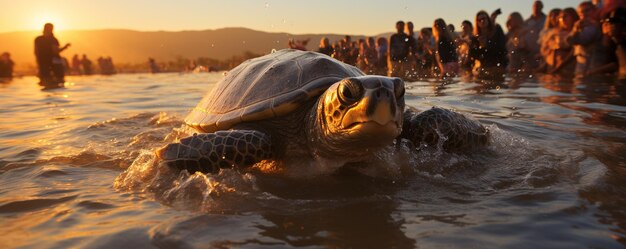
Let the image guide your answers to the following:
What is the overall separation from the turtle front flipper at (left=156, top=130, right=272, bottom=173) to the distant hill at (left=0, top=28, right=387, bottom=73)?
10049cm

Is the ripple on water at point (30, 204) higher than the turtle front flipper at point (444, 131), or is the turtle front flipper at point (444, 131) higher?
the turtle front flipper at point (444, 131)

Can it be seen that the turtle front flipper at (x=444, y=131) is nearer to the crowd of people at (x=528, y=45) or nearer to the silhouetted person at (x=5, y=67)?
the crowd of people at (x=528, y=45)

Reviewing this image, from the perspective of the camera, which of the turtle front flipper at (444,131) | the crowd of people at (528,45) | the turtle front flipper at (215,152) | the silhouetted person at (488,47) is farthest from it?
the silhouetted person at (488,47)

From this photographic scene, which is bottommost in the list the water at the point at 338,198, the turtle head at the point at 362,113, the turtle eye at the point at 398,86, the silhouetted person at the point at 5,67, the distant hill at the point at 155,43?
the water at the point at 338,198

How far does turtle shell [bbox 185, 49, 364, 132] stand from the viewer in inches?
137

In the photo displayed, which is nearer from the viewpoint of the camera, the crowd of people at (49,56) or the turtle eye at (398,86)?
the turtle eye at (398,86)

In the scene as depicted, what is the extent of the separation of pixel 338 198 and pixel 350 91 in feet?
1.96

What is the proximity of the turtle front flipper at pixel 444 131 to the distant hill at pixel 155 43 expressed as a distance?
328 feet

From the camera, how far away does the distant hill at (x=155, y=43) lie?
11425cm

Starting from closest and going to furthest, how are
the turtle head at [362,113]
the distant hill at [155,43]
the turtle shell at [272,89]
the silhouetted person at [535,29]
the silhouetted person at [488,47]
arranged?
1. the turtle head at [362,113]
2. the turtle shell at [272,89]
3. the silhouetted person at [488,47]
4. the silhouetted person at [535,29]
5. the distant hill at [155,43]

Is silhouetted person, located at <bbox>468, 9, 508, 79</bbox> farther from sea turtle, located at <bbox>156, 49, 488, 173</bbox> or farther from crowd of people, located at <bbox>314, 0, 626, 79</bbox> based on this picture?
sea turtle, located at <bbox>156, 49, 488, 173</bbox>

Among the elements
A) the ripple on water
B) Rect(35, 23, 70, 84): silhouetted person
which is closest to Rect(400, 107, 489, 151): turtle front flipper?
the ripple on water

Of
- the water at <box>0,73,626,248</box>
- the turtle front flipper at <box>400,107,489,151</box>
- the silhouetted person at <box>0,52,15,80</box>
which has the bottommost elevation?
the water at <box>0,73,626,248</box>

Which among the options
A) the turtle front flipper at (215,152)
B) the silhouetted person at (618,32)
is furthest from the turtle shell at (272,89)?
the silhouetted person at (618,32)
